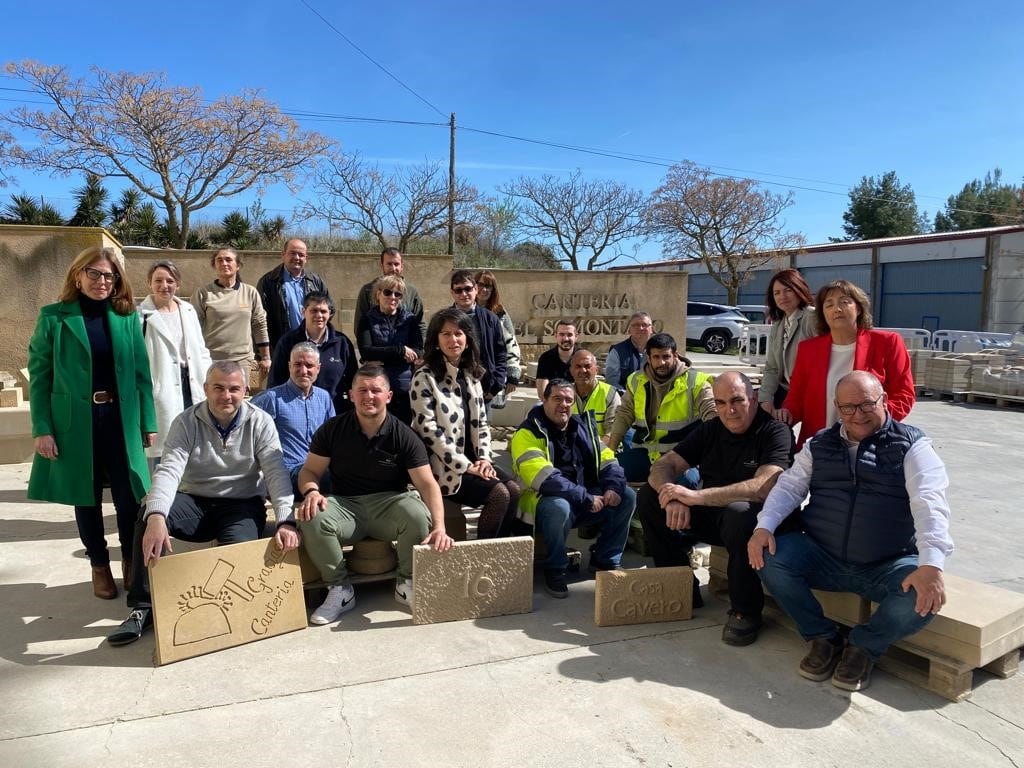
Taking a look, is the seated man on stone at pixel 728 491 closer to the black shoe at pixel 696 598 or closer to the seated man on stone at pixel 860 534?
the black shoe at pixel 696 598

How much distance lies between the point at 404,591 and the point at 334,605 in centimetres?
34

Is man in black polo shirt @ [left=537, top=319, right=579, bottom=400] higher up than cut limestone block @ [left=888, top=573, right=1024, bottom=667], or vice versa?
man in black polo shirt @ [left=537, top=319, right=579, bottom=400]

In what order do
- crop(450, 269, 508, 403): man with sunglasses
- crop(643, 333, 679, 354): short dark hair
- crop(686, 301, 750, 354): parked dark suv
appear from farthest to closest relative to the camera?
crop(686, 301, 750, 354): parked dark suv, crop(450, 269, 508, 403): man with sunglasses, crop(643, 333, 679, 354): short dark hair

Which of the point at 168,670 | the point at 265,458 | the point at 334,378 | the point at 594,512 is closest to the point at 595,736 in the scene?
the point at 594,512

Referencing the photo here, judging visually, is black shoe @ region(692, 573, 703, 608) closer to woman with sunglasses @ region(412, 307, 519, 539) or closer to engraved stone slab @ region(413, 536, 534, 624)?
engraved stone slab @ region(413, 536, 534, 624)

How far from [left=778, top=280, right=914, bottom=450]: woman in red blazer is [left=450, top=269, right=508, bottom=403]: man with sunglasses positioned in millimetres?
1928

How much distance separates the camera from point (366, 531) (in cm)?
367

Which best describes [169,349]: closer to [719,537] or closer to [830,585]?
[719,537]

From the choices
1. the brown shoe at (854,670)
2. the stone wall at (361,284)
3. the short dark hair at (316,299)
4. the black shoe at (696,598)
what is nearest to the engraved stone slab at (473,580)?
the black shoe at (696,598)

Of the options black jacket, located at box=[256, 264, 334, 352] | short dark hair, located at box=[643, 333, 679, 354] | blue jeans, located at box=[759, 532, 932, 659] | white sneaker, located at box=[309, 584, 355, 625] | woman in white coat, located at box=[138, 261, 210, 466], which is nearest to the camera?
blue jeans, located at box=[759, 532, 932, 659]

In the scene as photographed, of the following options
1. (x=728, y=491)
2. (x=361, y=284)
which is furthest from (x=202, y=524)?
(x=361, y=284)

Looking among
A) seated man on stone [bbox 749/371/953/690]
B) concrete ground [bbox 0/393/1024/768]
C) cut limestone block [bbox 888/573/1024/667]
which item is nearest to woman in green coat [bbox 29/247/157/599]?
concrete ground [bbox 0/393/1024/768]

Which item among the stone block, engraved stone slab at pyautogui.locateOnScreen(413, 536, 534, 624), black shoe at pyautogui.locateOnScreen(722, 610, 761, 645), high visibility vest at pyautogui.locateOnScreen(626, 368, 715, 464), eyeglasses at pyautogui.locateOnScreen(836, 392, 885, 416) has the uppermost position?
eyeglasses at pyautogui.locateOnScreen(836, 392, 885, 416)

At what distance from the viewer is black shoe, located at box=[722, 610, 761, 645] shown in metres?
3.26
